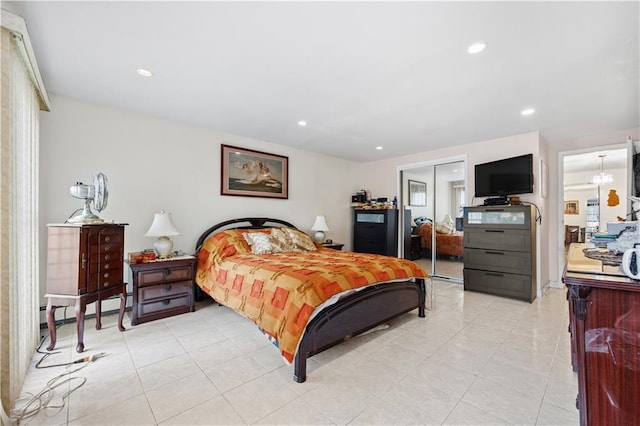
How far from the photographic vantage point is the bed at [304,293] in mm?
1916

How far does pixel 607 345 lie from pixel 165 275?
11.5ft

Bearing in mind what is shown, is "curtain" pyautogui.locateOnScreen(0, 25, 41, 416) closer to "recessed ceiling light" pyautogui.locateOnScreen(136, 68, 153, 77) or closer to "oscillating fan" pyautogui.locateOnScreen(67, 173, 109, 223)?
"oscillating fan" pyautogui.locateOnScreen(67, 173, 109, 223)

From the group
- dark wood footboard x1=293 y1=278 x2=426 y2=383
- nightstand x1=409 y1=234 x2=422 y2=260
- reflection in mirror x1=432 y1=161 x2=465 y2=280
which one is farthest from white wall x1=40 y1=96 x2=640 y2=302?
dark wood footboard x1=293 y1=278 x2=426 y2=383

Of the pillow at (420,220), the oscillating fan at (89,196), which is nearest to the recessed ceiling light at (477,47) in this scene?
the oscillating fan at (89,196)

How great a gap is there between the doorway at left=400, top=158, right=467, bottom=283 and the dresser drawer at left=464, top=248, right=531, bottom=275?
72 cm

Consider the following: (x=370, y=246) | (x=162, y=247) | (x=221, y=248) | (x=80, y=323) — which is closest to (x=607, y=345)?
(x=221, y=248)

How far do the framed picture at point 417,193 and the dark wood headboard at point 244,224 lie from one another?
2.57 metres

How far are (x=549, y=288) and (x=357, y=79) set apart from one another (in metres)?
4.53

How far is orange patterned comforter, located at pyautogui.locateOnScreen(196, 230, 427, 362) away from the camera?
6.30ft

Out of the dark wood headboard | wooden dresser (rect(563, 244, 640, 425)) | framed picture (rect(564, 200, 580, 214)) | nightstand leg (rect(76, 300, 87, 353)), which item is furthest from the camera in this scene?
framed picture (rect(564, 200, 580, 214))

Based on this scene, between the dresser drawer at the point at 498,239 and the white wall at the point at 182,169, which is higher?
the white wall at the point at 182,169

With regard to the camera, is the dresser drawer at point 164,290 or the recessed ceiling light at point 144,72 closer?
the recessed ceiling light at point 144,72

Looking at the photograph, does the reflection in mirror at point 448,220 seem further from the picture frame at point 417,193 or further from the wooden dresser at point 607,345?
the wooden dresser at point 607,345

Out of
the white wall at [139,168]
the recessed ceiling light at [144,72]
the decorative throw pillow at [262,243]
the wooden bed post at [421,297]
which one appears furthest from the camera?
the decorative throw pillow at [262,243]
